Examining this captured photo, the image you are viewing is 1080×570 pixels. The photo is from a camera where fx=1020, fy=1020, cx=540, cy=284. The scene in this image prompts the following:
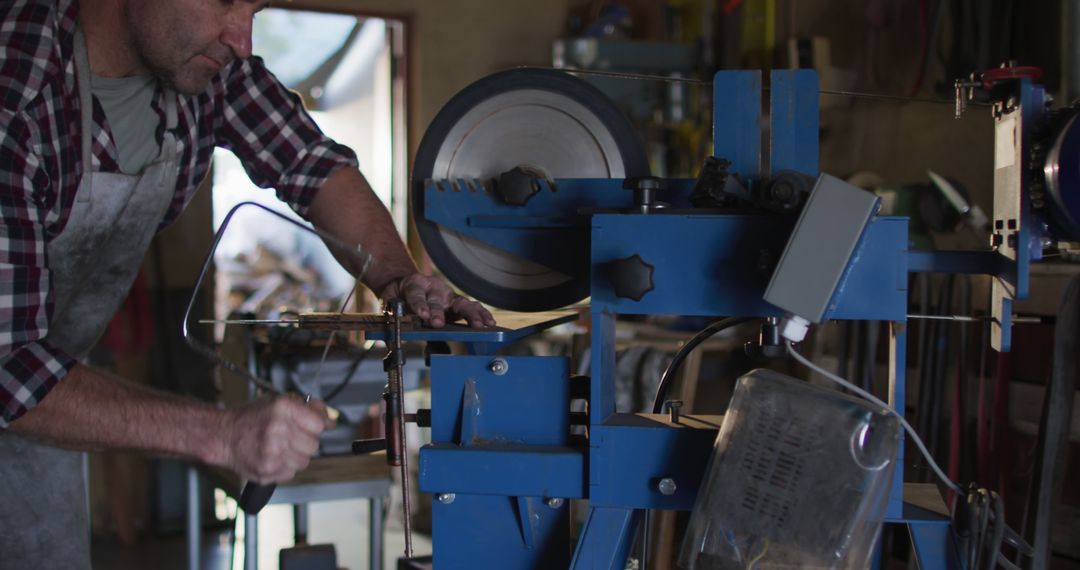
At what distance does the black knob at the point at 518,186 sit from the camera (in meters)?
1.22

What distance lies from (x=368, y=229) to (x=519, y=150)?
37 centimetres

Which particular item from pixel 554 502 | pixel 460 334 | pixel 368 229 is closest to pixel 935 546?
pixel 554 502

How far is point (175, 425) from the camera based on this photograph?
3.52ft

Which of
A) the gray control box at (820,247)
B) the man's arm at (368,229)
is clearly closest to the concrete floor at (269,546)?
the man's arm at (368,229)

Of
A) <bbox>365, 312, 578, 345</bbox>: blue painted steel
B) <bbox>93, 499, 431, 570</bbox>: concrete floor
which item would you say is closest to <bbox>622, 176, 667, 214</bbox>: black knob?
<bbox>365, 312, 578, 345</bbox>: blue painted steel

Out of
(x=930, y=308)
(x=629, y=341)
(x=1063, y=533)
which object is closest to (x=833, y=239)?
(x=1063, y=533)

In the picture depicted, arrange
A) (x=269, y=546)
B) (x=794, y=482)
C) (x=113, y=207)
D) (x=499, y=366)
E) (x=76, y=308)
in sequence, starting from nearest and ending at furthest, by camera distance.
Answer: (x=794, y=482), (x=499, y=366), (x=113, y=207), (x=76, y=308), (x=269, y=546)

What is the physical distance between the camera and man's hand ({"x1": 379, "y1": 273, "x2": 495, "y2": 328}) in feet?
4.01

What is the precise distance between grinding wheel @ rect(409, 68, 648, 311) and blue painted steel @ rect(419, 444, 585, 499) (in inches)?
10.0

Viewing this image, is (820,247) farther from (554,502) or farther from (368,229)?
(368,229)

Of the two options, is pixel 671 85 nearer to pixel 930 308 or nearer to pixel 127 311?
pixel 930 308

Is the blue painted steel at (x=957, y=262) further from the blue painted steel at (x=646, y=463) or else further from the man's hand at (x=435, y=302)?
the man's hand at (x=435, y=302)

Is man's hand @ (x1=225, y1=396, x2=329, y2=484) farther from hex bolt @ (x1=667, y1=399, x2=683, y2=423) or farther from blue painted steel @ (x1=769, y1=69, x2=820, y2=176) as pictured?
blue painted steel @ (x1=769, y1=69, x2=820, y2=176)

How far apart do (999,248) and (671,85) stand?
2.72 metres
